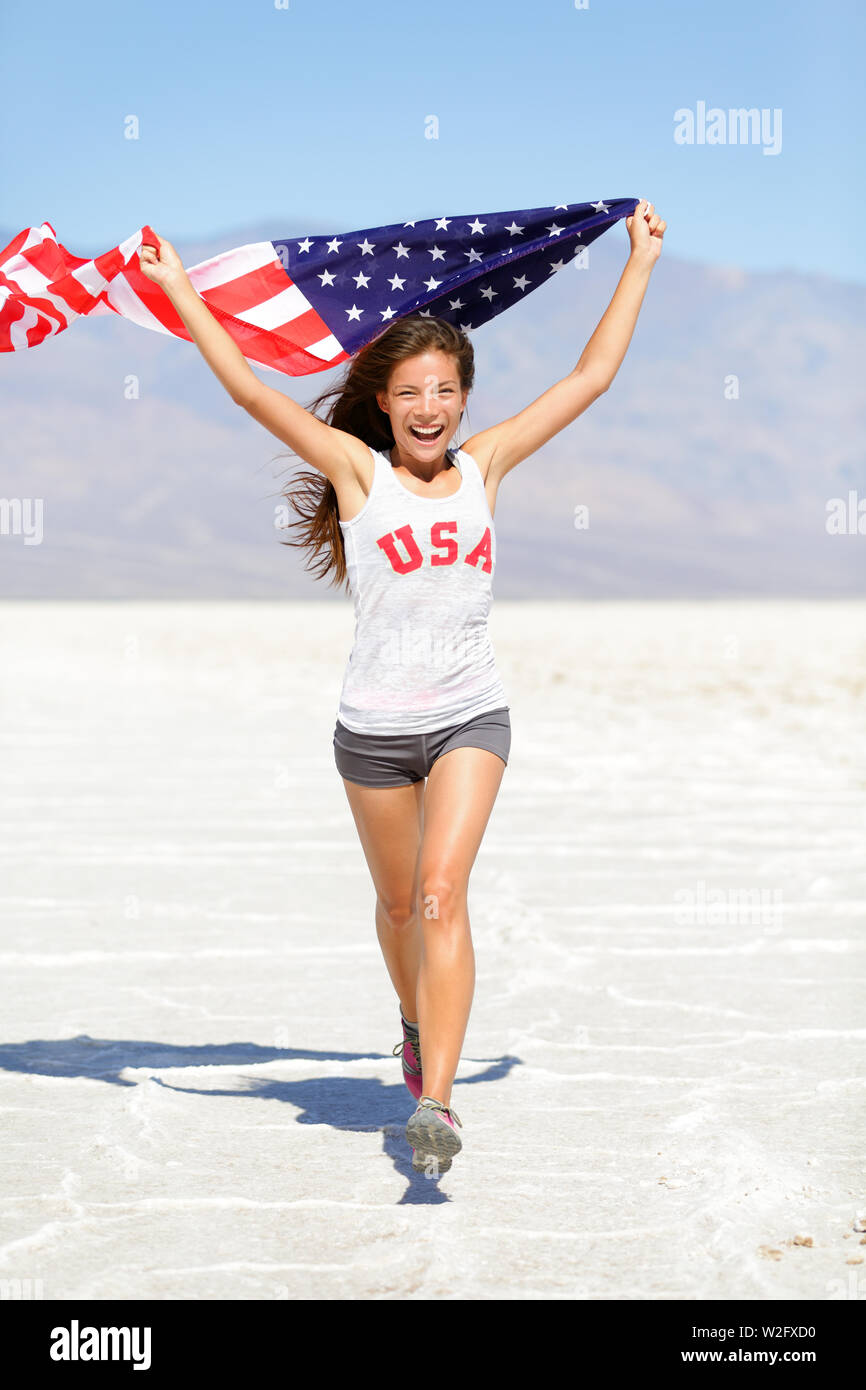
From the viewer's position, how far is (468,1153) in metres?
4.30

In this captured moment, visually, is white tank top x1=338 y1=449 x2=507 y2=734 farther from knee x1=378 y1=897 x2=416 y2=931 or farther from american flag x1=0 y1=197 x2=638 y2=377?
american flag x1=0 y1=197 x2=638 y2=377

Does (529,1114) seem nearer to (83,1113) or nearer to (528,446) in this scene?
(83,1113)

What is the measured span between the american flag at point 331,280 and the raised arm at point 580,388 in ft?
1.58

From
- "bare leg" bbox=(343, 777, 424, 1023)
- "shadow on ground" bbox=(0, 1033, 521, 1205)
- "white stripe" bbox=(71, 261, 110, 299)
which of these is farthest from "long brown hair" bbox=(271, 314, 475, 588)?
"shadow on ground" bbox=(0, 1033, 521, 1205)

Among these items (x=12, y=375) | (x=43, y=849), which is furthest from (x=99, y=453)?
(x=43, y=849)

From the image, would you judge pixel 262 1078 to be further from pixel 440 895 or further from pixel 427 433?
pixel 427 433

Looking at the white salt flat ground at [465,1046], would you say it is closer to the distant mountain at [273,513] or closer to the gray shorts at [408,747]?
the gray shorts at [408,747]

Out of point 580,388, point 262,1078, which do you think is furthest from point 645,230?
point 262,1078

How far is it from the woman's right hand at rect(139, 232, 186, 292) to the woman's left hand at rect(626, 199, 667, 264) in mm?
1305

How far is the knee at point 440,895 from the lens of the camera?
3.92 m

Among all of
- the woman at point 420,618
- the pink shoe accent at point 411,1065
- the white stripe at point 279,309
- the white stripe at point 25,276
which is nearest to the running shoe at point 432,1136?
the woman at point 420,618

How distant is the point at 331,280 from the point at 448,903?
2150mm

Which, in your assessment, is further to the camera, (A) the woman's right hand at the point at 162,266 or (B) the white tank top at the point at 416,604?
(A) the woman's right hand at the point at 162,266
